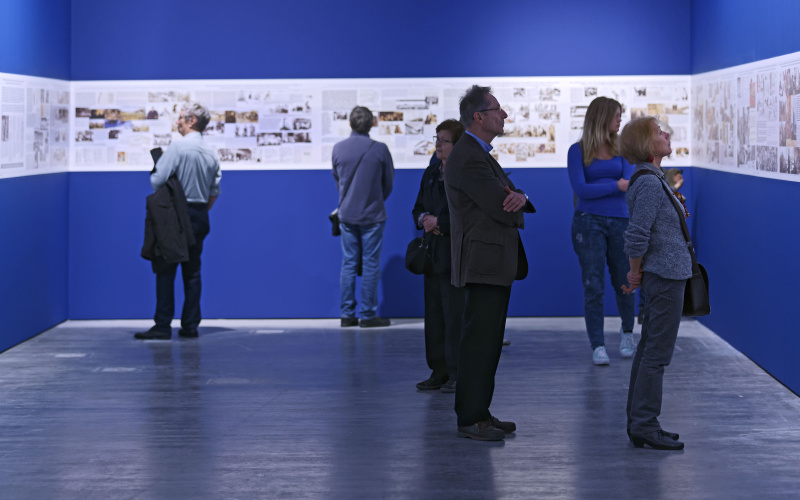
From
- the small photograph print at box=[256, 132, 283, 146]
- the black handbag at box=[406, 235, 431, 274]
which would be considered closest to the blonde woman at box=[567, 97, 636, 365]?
the black handbag at box=[406, 235, 431, 274]

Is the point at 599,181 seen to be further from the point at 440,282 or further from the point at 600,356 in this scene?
the point at 440,282

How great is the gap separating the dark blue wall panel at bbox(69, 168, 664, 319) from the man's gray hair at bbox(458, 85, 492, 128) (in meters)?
4.08

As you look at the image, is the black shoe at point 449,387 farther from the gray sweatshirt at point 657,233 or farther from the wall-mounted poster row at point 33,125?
the wall-mounted poster row at point 33,125

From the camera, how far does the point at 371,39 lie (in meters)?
9.48

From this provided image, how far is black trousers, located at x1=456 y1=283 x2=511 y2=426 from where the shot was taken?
5332mm

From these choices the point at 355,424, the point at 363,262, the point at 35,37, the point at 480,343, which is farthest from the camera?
the point at 363,262

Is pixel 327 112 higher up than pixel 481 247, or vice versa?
pixel 327 112

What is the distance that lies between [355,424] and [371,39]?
453cm

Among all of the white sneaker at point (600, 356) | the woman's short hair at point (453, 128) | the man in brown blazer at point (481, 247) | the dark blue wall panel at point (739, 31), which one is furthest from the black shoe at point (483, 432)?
the dark blue wall panel at point (739, 31)

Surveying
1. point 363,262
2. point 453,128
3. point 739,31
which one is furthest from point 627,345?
point 363,262

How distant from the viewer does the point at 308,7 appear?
31.2 ft

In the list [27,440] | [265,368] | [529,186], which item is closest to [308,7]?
[529,186]

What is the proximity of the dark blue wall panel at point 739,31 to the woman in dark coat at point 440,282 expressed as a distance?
6.87 ft

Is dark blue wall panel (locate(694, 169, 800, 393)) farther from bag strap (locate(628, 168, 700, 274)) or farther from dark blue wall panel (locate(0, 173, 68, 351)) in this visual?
dark blue wall panel (locate(0, 173, 68, 351))
